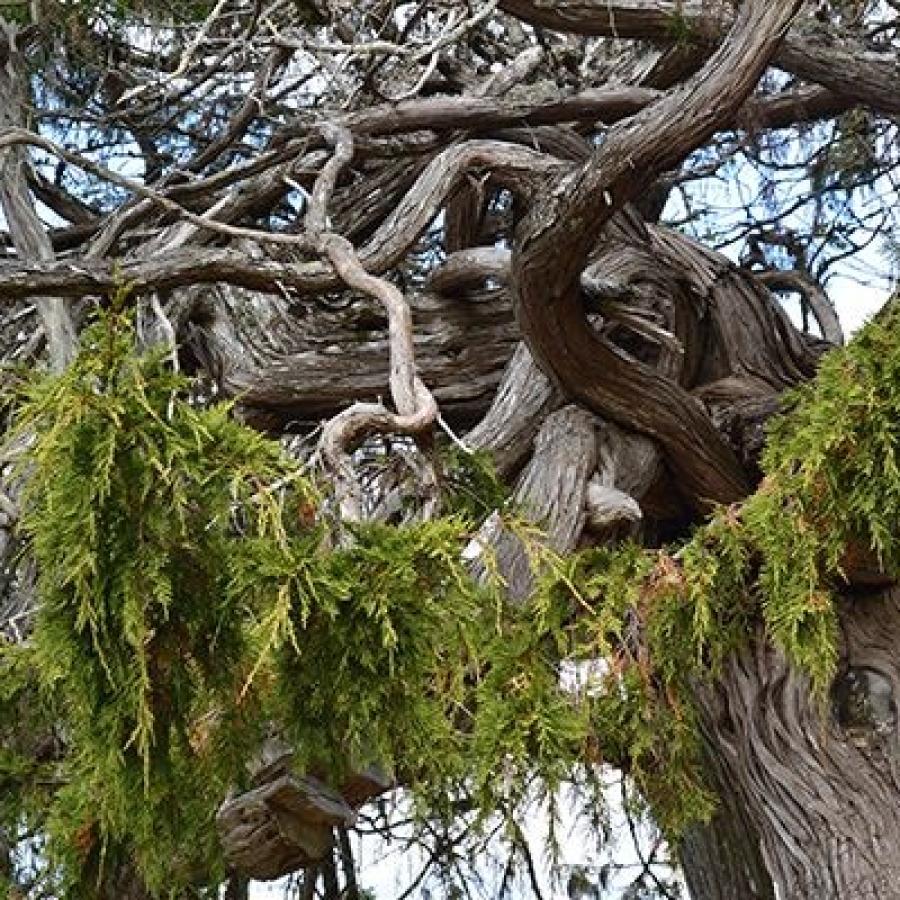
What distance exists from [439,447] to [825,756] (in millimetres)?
820

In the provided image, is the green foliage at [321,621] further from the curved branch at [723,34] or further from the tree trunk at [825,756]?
the curved branch at [723,34]

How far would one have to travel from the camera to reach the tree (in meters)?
1.30

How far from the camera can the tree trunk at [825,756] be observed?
2.21m

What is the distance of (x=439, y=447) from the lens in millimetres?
1895

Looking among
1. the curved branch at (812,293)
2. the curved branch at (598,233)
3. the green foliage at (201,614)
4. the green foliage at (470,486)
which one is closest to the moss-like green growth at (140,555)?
the green foliage at (201,614)

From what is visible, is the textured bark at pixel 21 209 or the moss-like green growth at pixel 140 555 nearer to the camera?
the moss-like green growth at pixel 140 555

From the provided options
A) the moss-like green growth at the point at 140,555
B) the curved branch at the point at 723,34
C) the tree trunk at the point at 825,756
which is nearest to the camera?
the moss-like green growth at the point at 140,555

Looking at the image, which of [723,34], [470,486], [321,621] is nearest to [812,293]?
[723,34]

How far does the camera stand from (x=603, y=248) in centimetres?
307

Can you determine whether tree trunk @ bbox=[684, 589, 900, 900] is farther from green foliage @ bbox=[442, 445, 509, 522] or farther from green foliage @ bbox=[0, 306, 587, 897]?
green foliage @ bbox=[0, 306, 587, 897]

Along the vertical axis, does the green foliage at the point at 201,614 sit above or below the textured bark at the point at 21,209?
below

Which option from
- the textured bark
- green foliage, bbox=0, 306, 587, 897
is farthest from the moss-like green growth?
the textured bark

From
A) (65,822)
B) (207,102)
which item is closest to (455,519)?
(65,822)

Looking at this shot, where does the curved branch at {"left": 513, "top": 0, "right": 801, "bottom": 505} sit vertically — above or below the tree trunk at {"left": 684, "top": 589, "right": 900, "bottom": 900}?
above
